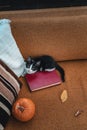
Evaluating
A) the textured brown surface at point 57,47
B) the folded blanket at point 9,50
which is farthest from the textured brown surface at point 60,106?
the folded blanket at point 9,50

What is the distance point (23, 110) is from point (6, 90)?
0.49ft

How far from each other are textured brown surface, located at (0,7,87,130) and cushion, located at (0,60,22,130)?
0.07 m

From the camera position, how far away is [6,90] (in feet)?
4.15

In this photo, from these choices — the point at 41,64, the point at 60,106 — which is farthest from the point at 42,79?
the point at 60,106

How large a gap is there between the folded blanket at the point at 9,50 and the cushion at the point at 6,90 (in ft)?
0.28

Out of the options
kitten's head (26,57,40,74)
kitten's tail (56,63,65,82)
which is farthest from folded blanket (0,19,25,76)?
kitten's tail (56,63,65,82)

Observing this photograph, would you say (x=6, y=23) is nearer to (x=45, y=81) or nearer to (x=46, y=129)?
(x=45, y=81)

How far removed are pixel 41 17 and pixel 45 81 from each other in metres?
0.43

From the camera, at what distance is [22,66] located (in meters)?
1.53

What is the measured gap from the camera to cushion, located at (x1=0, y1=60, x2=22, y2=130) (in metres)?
1.20

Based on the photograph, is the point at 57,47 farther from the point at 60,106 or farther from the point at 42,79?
the point at 60,106

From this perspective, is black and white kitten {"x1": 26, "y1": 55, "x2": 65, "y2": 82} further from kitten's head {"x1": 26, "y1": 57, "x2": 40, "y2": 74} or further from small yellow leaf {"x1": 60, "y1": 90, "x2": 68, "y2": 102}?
small yellow leaf {"x1": 60, "y1": 90, "x2": 68, "y2": 102}

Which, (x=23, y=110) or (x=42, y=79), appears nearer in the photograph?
(x=23, y=110)

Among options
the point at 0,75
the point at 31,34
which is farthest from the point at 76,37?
the point at 0,75
